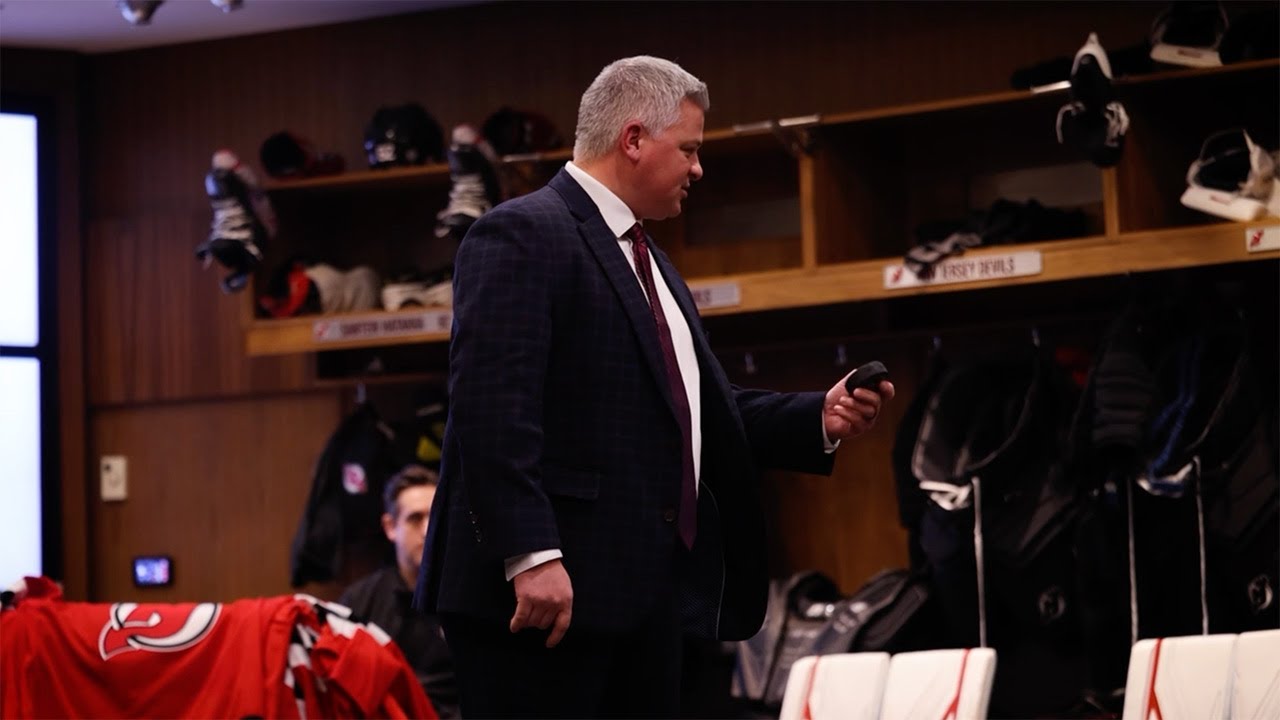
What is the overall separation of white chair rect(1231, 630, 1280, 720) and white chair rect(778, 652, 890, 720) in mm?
584

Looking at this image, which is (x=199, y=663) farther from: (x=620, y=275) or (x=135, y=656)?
(x=620, y=275)

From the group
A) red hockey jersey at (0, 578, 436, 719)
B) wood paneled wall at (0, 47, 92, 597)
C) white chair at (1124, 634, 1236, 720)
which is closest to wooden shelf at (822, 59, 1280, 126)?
red hockey jersey at (0, 578, 436, 719)

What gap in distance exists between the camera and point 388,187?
6.07 meters

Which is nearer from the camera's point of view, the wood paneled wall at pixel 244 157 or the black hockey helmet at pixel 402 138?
the black hockey helmet at pixel 402 138

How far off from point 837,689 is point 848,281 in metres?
2.31

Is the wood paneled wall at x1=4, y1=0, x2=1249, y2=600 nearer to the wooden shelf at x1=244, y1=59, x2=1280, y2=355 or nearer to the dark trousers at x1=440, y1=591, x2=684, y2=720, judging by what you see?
the wooden shelf at x1=244, y1=59, x2=1280, y2=355

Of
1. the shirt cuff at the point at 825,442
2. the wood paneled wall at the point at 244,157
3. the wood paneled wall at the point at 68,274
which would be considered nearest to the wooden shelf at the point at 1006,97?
the wood paneled wall at the point at 244,157

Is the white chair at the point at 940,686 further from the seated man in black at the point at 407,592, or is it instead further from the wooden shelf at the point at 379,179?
the wooden shelf at the point at 379,179

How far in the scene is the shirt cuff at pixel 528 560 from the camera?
223 centimetres

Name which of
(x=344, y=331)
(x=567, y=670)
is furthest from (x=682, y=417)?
(x=344, y=331)

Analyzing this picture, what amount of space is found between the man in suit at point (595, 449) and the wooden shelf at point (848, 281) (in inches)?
96.4

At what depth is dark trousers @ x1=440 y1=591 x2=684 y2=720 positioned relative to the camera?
7.60ft

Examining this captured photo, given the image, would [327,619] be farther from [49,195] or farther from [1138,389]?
[49,195]

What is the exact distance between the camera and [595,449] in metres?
2.36
